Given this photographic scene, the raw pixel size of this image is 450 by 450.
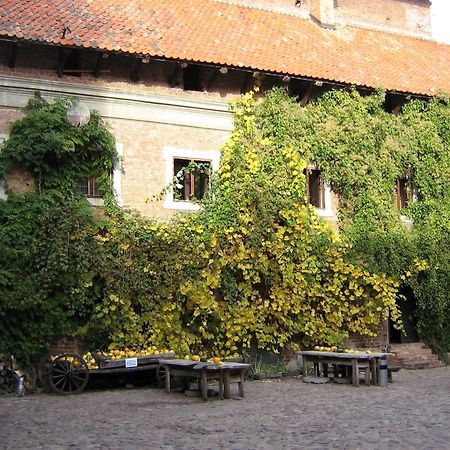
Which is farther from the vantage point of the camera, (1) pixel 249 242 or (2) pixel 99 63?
(1) pixel 249 242

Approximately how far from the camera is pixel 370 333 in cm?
1723

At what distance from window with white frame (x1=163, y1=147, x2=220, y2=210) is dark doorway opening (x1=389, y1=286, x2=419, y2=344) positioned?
6.83 meters

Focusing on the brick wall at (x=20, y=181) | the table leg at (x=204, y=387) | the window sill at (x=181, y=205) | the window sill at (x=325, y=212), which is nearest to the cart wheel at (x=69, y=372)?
the table leg at (x=204, y=387)

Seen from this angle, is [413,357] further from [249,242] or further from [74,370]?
[74,370]

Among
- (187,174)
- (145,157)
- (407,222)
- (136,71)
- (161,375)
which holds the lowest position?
(161,375)

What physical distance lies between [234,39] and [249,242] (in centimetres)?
599

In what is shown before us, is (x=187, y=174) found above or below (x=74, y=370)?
above

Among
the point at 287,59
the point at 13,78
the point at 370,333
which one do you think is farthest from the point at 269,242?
the point at 13,78

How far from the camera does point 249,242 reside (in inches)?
626

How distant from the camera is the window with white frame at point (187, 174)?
52.5 ft

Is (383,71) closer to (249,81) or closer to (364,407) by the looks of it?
(249,81)

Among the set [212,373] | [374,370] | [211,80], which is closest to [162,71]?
[211,80]

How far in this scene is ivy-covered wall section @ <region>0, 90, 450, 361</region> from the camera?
14109 millimetres

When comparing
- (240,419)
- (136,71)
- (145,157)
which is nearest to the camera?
(240,419)
